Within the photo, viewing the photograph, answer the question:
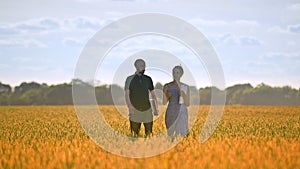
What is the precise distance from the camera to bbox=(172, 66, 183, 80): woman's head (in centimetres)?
1257

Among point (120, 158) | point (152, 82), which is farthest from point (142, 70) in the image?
point (120, 158)

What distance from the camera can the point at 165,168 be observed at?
27.8ft

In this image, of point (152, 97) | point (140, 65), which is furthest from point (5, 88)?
point (140, 65)

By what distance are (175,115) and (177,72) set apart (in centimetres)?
111

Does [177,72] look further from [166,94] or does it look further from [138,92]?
[138,92]

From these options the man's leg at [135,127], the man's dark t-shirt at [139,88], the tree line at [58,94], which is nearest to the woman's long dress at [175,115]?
the man's dark t-shirt at [139,88]

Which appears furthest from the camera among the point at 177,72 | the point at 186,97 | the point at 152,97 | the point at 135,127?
the point at 135,127

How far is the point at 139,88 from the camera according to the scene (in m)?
13.1

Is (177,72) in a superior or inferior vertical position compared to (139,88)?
superior

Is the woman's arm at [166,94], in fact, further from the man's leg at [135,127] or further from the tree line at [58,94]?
the tree line at [58,94]

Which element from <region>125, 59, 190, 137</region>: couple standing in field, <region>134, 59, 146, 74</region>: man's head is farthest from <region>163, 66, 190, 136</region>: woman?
<region>134, 59, 146, 74</region>: man's head

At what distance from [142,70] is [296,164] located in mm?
4949

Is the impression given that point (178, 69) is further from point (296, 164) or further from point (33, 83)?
point (33, 83)

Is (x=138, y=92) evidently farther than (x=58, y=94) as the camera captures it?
No
